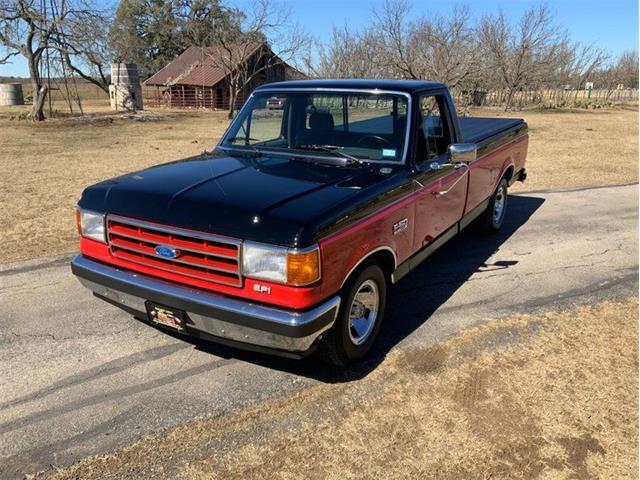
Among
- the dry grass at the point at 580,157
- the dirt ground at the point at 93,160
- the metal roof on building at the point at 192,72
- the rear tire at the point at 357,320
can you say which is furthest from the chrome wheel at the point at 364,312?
the metal roof on building at the point at 192,72

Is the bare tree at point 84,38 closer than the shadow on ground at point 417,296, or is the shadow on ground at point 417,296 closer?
the shadow on ground at point 417,296

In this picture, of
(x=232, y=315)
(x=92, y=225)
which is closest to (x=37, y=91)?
(x=92, y=225)

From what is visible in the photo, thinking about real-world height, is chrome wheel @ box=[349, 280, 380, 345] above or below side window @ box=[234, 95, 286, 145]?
below

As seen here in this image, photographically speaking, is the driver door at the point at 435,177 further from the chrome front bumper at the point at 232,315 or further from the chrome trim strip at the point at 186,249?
the chrome trim strip at the point at 186,249

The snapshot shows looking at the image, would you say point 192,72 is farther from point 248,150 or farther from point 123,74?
point 248,150

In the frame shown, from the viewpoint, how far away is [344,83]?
4.43 m

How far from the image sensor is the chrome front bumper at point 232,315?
113 inches

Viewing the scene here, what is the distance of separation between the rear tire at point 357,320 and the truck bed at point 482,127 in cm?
263

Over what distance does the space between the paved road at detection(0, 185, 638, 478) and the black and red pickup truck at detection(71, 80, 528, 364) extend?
1.42 feet

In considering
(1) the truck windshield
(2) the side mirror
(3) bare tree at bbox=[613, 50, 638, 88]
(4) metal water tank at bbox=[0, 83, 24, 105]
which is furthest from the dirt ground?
(3) bare tree at bbox=[613, 50, 638, 88]

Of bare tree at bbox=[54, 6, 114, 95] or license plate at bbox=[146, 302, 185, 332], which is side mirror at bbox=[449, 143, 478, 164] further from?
bare tree at bbox=[54, 6, 114, 95]

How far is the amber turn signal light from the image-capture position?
2779mm

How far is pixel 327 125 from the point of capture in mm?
4266

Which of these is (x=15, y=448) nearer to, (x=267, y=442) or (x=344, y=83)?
(x=267, y=442)
